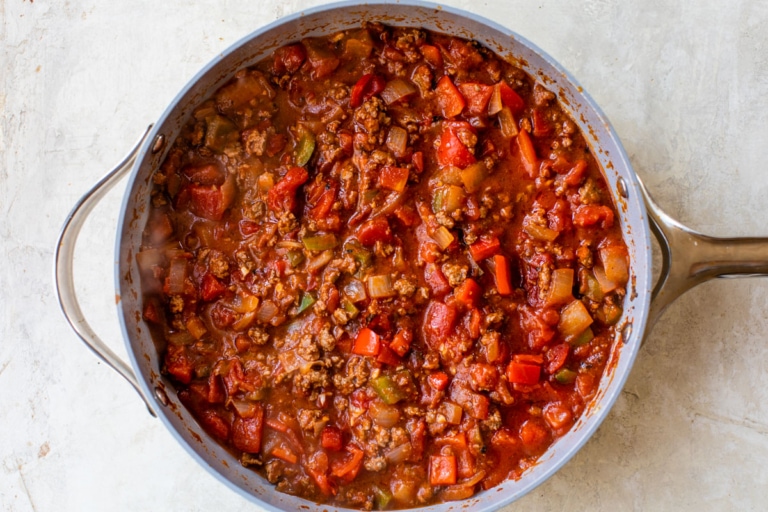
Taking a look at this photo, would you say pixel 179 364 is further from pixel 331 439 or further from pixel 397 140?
pixel 397 140

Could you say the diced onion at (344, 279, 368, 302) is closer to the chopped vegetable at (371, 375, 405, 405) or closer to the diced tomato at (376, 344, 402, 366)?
the diced tomato at (376, 344, 402, 366)

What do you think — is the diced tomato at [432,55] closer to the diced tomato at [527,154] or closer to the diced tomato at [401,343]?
the diced tomato at [527,154]

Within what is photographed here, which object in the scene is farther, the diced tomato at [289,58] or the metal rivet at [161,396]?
the diced tomato at [289,58]

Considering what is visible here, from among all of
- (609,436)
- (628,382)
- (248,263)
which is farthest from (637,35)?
(248,263)

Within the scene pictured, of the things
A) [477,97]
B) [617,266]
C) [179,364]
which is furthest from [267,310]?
[617,266]

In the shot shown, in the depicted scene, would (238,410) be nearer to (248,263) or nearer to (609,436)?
(248,263)

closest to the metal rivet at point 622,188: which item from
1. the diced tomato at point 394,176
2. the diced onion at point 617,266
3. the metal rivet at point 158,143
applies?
the diced onion at point 617,266
